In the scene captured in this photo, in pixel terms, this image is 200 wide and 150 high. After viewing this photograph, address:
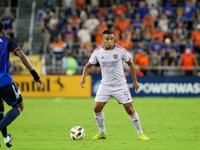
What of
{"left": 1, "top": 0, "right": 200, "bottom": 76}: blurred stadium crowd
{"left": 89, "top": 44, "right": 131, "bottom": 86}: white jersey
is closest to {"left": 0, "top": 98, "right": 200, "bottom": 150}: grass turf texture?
{"left": 89, "top": 44, "right": 131, "bottom": 86}: white jersey

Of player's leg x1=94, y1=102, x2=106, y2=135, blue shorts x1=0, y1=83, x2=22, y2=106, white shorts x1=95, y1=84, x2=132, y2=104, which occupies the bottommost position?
player's leg x1=94, y1=102, x2=106, y2=135

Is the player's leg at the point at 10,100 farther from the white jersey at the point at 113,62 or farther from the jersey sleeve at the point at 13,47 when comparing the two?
the white jersey at the point at 113,62

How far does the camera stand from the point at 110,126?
10.8 metres

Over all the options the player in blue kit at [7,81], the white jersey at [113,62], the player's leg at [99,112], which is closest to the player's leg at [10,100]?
the player in blue kit at [7,81]

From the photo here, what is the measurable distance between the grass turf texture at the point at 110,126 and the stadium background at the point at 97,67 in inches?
1.1

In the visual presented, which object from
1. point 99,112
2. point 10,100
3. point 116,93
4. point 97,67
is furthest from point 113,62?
point 97,67

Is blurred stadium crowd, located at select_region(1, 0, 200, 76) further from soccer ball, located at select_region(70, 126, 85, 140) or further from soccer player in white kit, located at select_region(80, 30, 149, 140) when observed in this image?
soccer player in white kit, located at select_region(80, 30, 149, 140)

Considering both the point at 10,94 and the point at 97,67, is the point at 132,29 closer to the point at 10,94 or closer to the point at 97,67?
the point at 97,67

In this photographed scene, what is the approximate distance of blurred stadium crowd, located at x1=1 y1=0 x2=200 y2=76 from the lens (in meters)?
21.2

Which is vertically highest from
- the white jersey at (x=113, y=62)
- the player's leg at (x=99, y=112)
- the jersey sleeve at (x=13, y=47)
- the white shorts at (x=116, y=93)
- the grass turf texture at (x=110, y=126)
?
the jersey sleeve at (x=13, y=47)

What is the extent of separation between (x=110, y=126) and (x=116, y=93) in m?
2.63

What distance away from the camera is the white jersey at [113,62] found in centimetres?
831

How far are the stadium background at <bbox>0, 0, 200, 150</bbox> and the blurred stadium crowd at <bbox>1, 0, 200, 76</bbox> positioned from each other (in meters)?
0.05

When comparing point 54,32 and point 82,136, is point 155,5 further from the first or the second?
point 82,136
